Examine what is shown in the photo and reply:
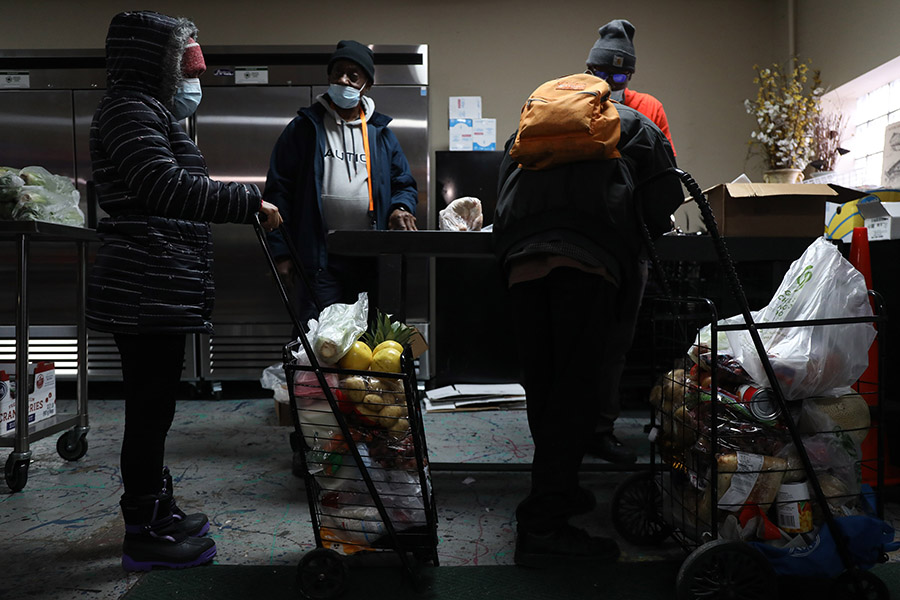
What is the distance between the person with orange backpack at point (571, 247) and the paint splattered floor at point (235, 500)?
0.83 ft

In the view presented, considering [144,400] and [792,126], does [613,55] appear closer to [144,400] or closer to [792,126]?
[792,126]

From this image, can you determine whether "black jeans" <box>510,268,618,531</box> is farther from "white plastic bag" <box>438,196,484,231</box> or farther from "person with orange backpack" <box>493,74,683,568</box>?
"white plastic bag" <box>438,196,484,231</box>

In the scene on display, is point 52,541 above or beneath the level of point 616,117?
beneath

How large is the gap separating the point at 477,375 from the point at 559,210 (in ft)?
7.66

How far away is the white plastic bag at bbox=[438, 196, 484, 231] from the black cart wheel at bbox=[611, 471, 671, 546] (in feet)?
4.51

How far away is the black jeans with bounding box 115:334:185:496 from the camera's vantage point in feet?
4.90

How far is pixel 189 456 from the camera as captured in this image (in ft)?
8.10

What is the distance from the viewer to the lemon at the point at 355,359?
1.42 meters

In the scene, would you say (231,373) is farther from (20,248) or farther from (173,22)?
(173,22)

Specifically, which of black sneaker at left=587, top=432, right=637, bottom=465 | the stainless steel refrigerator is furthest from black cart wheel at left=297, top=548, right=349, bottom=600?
the stainless steel refrigerator

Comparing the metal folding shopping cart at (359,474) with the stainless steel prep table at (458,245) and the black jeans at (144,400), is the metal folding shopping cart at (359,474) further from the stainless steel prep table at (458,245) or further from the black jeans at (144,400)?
the stainless steel prep table at (458,245)

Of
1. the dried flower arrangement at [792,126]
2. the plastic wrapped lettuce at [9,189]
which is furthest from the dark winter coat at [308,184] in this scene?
the dried flower arrangement at [792,126]

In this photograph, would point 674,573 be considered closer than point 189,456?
Yes

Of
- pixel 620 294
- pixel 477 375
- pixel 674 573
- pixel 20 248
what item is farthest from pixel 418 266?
pixel 674 573
